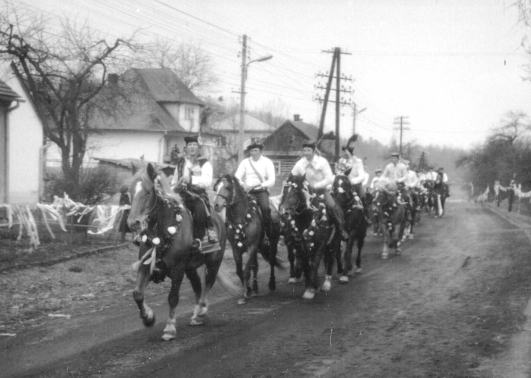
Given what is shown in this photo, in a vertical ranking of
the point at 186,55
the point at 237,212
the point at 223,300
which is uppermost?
the point at 186,55

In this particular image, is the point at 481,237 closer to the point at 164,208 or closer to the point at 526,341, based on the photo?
the point at 526,341

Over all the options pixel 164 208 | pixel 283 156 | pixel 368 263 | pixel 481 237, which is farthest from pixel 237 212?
pixel 283 156

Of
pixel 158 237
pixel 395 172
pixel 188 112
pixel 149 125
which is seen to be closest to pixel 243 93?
pixel 395 172

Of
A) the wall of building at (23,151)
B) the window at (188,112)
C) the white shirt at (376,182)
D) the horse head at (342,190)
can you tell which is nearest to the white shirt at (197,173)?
the horse head at (342,190)

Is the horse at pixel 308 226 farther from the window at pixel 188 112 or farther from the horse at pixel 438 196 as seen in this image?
the window at pixel 188 112

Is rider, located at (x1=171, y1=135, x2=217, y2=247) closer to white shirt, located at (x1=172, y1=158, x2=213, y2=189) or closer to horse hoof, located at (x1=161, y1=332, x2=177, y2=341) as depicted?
white shirt, located at (x1=172, y1=158, x2=213, y2=189)

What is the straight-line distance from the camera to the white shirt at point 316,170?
36.9ft

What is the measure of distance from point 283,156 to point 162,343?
58.3 metres

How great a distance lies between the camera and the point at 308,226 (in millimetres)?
10930

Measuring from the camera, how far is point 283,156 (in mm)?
65500

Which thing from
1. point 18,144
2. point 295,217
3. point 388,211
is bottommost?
point 388,211

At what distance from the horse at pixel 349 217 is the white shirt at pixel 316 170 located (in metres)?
1.25

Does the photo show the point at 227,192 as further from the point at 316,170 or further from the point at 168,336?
the point at 168,336

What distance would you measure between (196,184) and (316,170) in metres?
3.05
